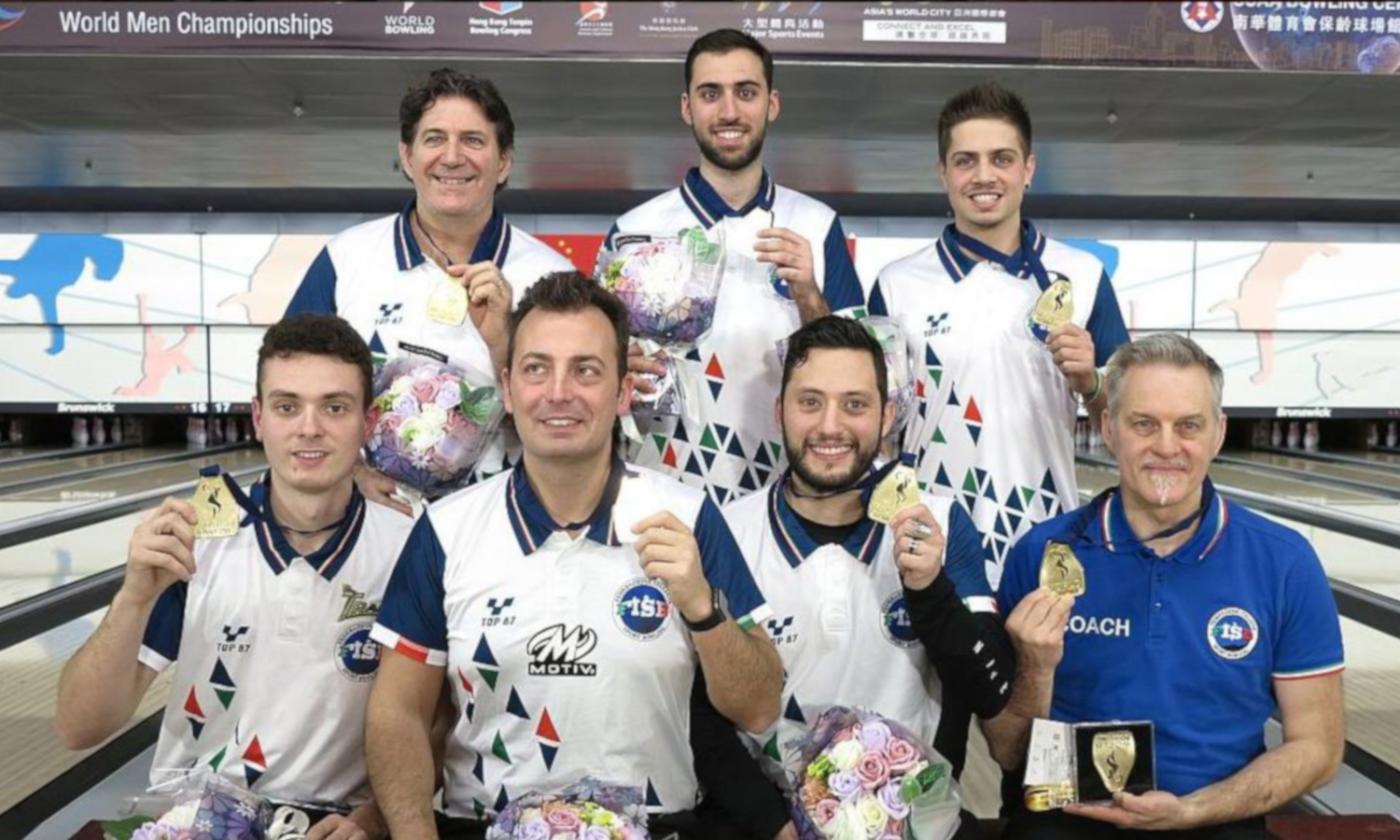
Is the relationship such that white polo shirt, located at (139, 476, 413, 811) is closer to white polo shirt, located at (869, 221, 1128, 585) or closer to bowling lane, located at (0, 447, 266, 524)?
white polo shirt, located at (869, 221, 1128, 585)

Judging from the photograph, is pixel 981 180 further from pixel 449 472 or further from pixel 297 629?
pixel 297 629

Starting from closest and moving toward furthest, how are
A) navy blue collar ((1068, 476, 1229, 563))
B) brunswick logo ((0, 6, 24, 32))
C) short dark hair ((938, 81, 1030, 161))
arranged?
navy blue collar ((1068, 476, 1229, 563)), short dark hair ((938, 81, 1030, 161)), brunswick logo ((0, 6, 24, 32))

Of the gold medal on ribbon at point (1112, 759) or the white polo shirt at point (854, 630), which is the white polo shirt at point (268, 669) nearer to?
the white polo shirt at point (854, 630)

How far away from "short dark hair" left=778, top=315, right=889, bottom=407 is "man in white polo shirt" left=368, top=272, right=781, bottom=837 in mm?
324

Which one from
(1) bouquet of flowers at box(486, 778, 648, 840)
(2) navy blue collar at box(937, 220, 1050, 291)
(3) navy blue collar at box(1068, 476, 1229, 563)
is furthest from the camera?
(2) navy blue collar at box(937, 220, 1050, 291)

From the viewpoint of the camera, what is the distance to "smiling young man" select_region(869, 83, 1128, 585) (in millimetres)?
2465

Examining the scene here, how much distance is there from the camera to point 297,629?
1.92 m

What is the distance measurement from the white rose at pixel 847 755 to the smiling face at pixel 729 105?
1235 mm

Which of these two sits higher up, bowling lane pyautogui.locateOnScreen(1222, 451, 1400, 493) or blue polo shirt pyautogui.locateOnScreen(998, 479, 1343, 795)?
blue polo shirt pyautogui.locateOnScreen(998, 479, 1343, 795)

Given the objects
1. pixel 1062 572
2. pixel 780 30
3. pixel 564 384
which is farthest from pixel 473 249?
pixel 780 30

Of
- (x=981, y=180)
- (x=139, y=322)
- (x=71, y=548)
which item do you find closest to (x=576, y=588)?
(x=981, y=180)

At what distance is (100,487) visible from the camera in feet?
23.9

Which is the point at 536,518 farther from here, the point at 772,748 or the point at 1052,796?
the point at 1052,796

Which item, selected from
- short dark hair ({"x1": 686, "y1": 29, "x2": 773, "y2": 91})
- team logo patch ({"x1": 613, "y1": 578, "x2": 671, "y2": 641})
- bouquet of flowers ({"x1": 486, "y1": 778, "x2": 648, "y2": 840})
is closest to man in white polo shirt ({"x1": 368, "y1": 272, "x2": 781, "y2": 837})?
team logo patch ({"x1": 613, "y1": 578, "x2": 671, "y2": 641})
